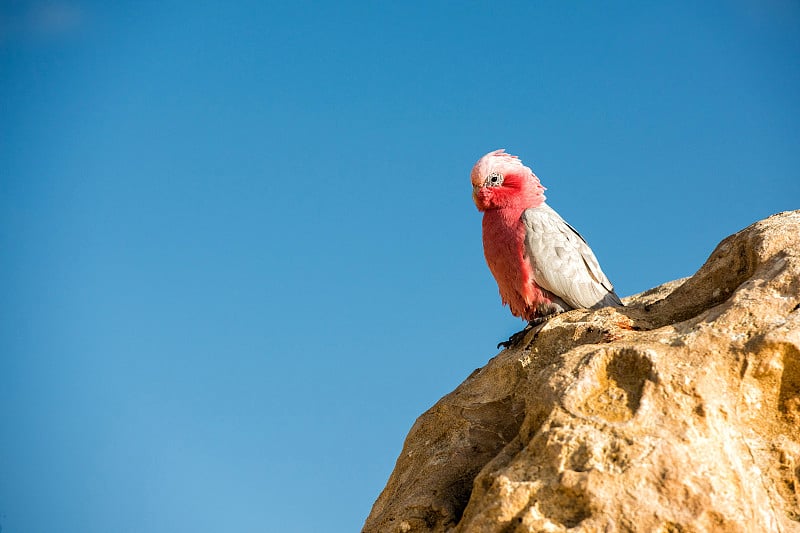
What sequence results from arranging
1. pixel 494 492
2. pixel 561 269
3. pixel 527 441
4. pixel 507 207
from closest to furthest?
pixel 494 492, pixel 527 441, pixel 561 269, pixel 507 207

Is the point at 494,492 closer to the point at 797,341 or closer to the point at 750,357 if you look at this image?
the point at 750,357

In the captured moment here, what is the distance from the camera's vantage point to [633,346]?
4.21m

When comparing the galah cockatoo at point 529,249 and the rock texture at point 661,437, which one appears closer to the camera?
the rock texture at point 661,437

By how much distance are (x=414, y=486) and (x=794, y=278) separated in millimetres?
2900

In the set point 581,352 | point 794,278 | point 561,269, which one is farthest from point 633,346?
point 561,269

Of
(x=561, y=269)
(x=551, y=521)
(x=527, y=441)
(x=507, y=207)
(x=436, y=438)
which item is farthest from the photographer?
(x=507, y=207)

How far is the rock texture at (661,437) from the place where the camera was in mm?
3545

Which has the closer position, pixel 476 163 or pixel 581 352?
pixel 581 352

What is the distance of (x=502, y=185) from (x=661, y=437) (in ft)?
18.7

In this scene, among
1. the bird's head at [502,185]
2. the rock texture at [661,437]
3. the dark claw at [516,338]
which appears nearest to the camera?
the rock texture at [661,437]

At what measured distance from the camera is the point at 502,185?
9070 mm

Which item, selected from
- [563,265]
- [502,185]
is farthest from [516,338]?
[502,185]

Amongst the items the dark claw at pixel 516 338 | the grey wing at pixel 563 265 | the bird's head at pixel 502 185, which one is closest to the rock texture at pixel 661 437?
the dark claw at pixel 516 338

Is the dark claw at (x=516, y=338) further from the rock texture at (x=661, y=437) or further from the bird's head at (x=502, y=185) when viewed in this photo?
the bird's head at (x=502, y=185)
